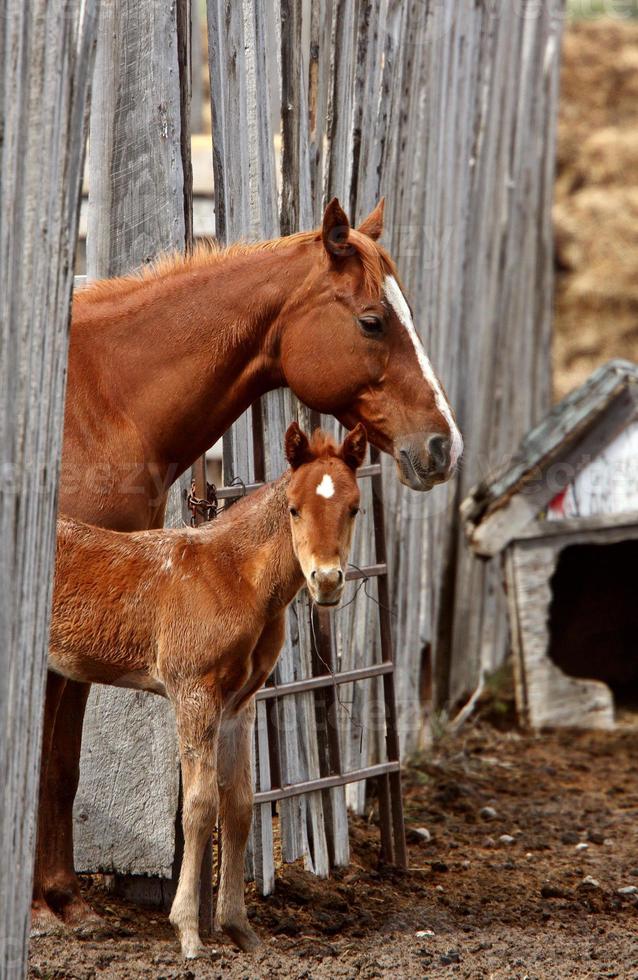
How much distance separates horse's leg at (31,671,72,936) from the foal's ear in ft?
3.48

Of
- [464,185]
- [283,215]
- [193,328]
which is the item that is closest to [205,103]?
[464,185]

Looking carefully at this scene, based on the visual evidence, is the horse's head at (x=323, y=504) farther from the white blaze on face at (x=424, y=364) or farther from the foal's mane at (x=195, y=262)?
the foal's mane at (x=195, y=262)

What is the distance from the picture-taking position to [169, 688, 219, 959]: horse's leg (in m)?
3.84

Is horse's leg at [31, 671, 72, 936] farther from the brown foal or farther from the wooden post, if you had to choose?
the wooden post

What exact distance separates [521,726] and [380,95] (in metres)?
3.93

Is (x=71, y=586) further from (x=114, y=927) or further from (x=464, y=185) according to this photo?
(x=464, y=185)

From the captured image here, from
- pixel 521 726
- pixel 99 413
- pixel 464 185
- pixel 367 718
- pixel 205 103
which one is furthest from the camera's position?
pixel 205 103

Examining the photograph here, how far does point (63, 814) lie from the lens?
4375 millimetres

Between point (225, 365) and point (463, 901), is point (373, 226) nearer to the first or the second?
point (225, 365)

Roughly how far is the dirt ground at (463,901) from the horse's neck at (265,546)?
1133mm

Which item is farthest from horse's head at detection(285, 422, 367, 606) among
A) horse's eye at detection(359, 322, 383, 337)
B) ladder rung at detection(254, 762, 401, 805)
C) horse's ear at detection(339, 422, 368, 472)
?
ladder rung at detection(254, 762, 401, 805)

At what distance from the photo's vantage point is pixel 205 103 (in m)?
14.7

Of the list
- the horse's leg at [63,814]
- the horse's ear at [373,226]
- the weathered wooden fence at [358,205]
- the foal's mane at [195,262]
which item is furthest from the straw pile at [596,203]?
the horse's leg at [63,814]

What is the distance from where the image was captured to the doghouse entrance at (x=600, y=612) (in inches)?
338
